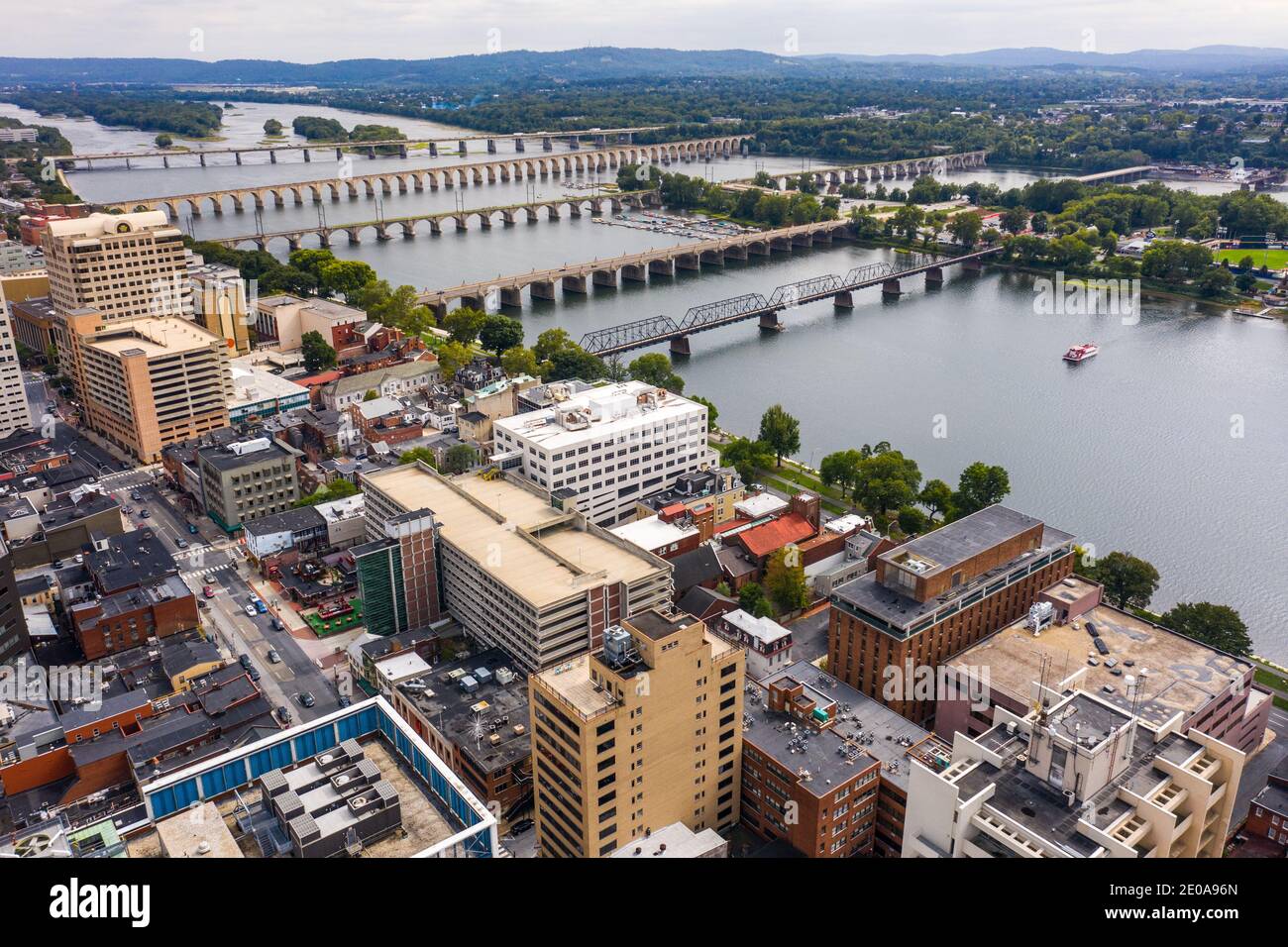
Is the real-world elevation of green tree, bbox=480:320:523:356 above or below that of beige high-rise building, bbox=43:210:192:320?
below

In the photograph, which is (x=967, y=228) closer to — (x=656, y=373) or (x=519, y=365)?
(x=656, y=373)

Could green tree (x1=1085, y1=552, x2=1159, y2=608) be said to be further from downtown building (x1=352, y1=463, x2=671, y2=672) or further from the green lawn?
the green lawn

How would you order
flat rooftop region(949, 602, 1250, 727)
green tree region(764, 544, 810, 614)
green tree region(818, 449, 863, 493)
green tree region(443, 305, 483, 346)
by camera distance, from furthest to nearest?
1. green tree region(443, 305, 483, 346)
2. green tree region(818, 449, 863, 493)
3. green tree region(764, 544, 810, 614)
4. flat rooftop region(949, 602, 1250, 727)

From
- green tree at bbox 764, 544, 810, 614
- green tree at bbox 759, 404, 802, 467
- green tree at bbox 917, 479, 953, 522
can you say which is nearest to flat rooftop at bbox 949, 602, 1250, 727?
A: green tree at bbox 764, 544, 810, 614

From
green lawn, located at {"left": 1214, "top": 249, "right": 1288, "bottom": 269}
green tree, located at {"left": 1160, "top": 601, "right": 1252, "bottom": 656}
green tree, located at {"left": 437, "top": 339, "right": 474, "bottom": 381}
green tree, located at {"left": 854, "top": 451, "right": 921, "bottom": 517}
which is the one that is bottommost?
green tree, located at {"left": 1160, "top": 601, "right": 1252, "bottom": 656}

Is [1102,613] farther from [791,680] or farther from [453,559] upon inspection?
[453,559]
